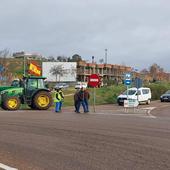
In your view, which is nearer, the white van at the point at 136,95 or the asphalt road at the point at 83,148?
the asphalt road at the point at 83,148

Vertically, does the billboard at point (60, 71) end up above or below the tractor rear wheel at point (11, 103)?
above

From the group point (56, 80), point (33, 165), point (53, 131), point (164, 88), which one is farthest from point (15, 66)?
point (33, 165)

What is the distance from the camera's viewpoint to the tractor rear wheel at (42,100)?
1086 inches

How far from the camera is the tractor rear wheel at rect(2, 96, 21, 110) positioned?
2708 centimetres

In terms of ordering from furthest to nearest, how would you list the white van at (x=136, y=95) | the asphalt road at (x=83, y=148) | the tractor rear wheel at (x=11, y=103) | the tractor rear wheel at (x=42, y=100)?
1. the white van at (x=136, y=95)
2. the tractor rear wheel at (x=42, y=100)
3. the tractor rear wheel at (x=11, y=103)
4. the asphalt road at (x=83, y=148)

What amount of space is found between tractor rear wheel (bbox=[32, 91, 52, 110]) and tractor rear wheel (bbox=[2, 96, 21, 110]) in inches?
40.7

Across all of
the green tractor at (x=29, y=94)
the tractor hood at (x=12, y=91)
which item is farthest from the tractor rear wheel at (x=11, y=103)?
the tractor hood at (x=12, y=91)

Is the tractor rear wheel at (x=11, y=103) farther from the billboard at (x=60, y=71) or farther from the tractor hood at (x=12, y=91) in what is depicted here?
the billboard at (x=60, y=71)

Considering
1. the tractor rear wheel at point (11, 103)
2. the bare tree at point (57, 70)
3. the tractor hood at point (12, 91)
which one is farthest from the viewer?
the bare tree at point (57, 70)

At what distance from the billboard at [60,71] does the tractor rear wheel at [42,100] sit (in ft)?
291

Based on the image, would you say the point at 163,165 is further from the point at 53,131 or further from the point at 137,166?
the point at 53,131

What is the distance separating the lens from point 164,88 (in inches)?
2276

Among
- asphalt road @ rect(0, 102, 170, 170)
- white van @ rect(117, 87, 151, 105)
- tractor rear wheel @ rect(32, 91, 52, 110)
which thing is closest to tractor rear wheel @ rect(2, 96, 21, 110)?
tractor rear wheel @ rect(32, 91, 52, 110)

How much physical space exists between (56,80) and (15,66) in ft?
80.1
